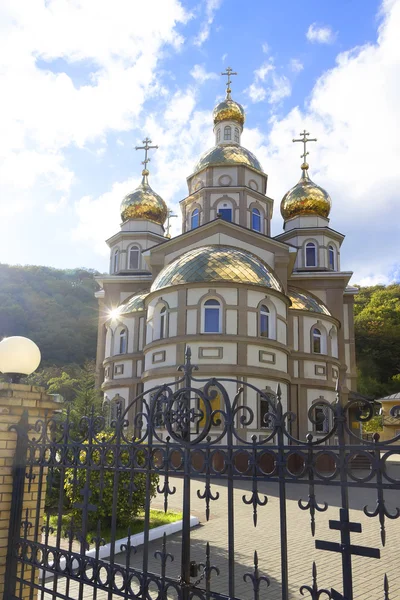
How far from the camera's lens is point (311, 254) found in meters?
26.7

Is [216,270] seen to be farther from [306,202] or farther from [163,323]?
[306,202]

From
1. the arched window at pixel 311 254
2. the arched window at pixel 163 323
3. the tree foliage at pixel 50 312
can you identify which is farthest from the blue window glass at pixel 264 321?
the tree foliage at pixel 50 312

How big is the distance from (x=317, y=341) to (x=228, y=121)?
1342 centimetres

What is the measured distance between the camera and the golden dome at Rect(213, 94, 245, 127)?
27.0 m

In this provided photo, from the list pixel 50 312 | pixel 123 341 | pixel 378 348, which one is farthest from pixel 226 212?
pixel 50 312

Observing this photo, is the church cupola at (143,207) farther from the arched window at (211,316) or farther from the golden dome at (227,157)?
the arched window at (211,316)

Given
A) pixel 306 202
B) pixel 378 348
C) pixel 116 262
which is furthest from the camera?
pixel 378 348

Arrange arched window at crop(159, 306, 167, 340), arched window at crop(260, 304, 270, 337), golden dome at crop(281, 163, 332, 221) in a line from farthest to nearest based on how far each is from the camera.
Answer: golden dome at crop(281, 163, 332, 221), arched window at crop(159, 306, 167, 340), arched window at crop(260, 304, 270, 337)

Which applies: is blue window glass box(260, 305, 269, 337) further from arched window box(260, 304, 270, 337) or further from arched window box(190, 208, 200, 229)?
arched window box(190, 208, 200, 229)

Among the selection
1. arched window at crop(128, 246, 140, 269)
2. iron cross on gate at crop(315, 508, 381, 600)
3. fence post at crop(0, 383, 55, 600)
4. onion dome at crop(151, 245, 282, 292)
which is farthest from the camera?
arched window at crop(128, 246, 140, 269)

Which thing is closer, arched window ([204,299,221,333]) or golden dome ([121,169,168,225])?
arched window ([204,299,221,333])

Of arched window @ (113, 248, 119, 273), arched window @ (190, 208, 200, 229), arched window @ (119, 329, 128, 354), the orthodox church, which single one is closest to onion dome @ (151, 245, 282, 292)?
the orthodox church

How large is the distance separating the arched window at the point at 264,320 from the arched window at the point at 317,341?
397 centimetres

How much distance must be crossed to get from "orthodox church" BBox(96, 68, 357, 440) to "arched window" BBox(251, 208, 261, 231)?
5 centimetres
